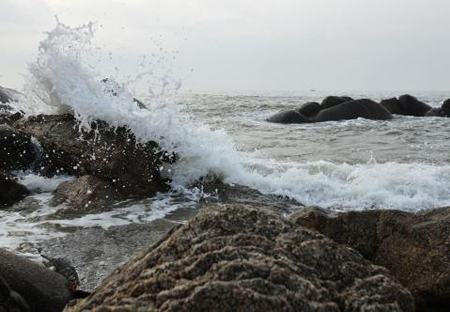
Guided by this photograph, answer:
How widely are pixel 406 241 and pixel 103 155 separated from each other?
4.50 meters

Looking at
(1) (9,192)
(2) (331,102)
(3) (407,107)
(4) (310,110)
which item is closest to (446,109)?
(3) (407,107)

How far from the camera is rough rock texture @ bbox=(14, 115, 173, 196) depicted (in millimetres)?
6617

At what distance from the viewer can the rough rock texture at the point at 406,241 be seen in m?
3.01

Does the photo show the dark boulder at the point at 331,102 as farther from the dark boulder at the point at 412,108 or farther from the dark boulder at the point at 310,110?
the dark boulder at the point at 412,108

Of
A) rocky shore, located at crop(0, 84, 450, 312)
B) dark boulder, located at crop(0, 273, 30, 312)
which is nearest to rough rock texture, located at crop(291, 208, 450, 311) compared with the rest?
rocky shore, located at crop(0, 84, 450, 312)

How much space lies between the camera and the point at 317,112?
816 inches

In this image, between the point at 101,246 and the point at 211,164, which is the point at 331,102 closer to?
the point at 211,164

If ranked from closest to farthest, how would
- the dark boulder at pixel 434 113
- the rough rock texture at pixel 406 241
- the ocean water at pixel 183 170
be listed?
the rough rock texture at pixel 406 241 → the ocean water at pixel 183 170 → the dark boulder at pixel 434 113

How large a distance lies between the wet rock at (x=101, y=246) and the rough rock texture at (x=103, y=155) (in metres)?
1.30

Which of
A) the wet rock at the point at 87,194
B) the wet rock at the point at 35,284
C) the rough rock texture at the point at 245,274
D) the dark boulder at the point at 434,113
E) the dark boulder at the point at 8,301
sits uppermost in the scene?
the rough rock texture at the point at 245,274

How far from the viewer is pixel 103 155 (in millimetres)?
6660

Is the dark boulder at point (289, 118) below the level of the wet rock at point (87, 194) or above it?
below

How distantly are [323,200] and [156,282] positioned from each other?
527cm

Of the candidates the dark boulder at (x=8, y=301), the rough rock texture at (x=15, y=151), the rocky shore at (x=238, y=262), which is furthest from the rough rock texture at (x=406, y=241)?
the rough rock texture at (x=15, y=151)
